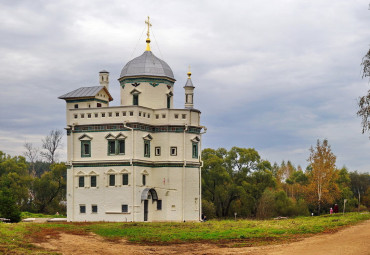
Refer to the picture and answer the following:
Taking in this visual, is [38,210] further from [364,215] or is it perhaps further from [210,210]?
[364,215]

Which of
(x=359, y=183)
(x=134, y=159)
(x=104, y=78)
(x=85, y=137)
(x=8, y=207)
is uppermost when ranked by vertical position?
(x=104, y=78)

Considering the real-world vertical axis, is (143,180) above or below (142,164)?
below

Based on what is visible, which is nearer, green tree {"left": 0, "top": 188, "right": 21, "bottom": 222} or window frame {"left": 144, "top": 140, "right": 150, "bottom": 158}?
green tree {"left": 0, "top": 188, "right": 21, "bottom": 222}

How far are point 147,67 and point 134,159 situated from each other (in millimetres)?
9576

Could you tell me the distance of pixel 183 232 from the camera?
34.6 meters

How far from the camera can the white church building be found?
4659 cm

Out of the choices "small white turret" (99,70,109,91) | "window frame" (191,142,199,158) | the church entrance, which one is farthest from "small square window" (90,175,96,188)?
"small white turret" (99,70,109,91)

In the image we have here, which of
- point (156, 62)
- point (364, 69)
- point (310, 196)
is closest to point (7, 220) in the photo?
point (156, 62)

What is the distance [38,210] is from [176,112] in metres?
32.3

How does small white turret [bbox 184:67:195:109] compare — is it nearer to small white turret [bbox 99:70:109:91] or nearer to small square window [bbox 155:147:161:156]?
small square window [bbox 155:147:161:156]

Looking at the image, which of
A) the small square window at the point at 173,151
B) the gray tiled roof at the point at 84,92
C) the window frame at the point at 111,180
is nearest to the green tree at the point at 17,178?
the gray tiled roof at the point at 84,92

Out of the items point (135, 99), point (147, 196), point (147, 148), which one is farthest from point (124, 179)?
point (135, 99)

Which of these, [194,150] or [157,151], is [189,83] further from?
[157,151]

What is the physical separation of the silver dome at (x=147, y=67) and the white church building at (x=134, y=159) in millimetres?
498
